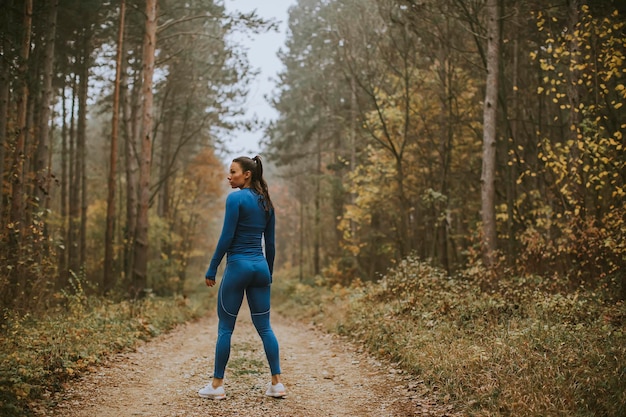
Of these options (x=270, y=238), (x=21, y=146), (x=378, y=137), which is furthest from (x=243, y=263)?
(x=378, y=137)

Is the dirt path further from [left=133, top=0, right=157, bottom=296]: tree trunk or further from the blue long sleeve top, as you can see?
[left=133, top=0, right=157, bottom=296]: tree trunk

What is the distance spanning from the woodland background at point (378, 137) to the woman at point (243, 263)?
6.03 feet

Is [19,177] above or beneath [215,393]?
above

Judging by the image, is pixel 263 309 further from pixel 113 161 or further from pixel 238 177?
pixel 113 161

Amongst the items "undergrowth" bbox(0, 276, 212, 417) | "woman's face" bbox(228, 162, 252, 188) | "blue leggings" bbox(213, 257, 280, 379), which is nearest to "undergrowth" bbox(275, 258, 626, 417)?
"blue leggings" bbox(213, 257, 280, 379)

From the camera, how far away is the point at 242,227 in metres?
5.05

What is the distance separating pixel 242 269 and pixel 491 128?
8398 mm

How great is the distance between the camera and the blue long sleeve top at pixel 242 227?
495 centimetres

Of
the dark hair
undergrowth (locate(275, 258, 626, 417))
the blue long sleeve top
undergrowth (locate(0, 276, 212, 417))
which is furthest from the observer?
the dark hair

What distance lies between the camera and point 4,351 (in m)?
5.51

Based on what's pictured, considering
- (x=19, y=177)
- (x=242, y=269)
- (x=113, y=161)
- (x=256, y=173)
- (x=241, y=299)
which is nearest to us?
(x=242, y=269)

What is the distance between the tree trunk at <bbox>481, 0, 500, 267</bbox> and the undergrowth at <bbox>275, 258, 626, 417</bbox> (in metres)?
1.51

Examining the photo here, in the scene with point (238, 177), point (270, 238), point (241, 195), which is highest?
point (238, 177)

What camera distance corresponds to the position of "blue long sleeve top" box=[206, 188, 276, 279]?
4949 millimetres
